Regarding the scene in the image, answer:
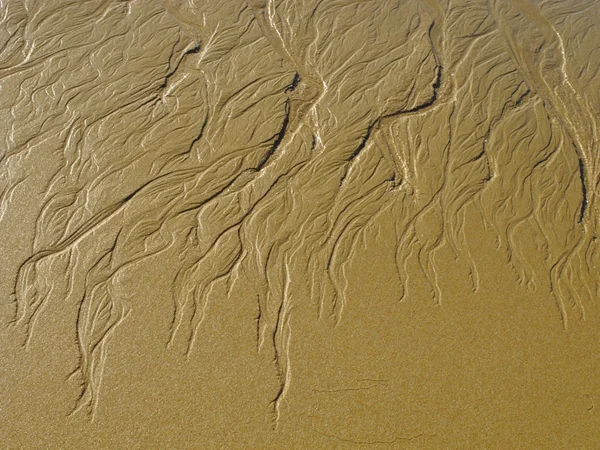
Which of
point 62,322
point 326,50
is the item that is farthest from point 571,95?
point 62,322

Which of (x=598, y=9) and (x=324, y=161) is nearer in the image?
(x=324, y=161)

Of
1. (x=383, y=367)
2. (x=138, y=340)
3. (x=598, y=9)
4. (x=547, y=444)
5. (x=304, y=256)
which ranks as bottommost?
(x=547, y=444)

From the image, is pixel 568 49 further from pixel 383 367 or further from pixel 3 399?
pixel 3 399

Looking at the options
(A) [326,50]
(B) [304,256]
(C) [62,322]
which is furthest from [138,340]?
(A) [326,50]

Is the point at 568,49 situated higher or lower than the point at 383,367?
higher

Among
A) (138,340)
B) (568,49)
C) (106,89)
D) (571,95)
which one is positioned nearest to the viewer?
(138,340)

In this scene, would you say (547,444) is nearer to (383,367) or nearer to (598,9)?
(383,367)

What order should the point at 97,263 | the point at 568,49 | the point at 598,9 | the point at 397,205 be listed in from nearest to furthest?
the point at 97,263
the point at 397,205
the point at 568,49
the point at 598,9
